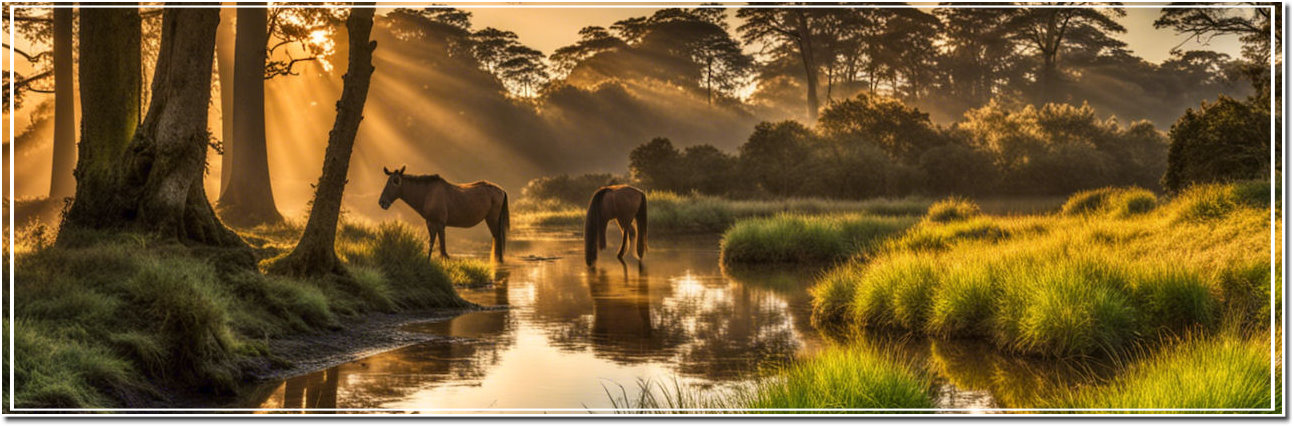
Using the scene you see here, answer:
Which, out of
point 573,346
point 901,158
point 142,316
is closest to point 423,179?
point 573,346

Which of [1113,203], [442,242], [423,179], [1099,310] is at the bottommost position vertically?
[1099,310]

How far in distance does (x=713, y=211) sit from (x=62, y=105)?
18.0m

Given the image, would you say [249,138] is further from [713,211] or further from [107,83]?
[713,211]

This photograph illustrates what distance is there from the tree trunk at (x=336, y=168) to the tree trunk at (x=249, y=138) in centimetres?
935

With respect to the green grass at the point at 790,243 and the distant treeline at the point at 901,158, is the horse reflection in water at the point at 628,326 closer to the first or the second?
the green grass at the point at 790,243

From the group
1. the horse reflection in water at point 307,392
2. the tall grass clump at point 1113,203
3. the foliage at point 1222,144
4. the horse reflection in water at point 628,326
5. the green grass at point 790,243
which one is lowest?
the horse reflection in water at point 307,392

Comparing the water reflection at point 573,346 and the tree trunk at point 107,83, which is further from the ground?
the tree trunk at point 107,83

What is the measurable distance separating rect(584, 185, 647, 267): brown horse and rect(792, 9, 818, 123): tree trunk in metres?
21.1

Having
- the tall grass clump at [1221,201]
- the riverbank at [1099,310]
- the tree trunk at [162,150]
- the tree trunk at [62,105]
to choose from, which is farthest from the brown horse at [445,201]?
the tall grass clump at [1221,201]

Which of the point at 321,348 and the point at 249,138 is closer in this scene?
the point at 321,348

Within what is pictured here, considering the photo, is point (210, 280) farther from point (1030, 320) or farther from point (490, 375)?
point (1030, 320)

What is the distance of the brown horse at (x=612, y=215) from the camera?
67.4ft

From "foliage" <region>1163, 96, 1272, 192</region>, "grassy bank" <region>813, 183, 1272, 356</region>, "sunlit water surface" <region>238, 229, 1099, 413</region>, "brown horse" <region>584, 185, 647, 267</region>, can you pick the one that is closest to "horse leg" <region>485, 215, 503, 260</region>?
"brown horse" <region>584, 185, 647, 267</region>

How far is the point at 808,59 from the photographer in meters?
45.2
